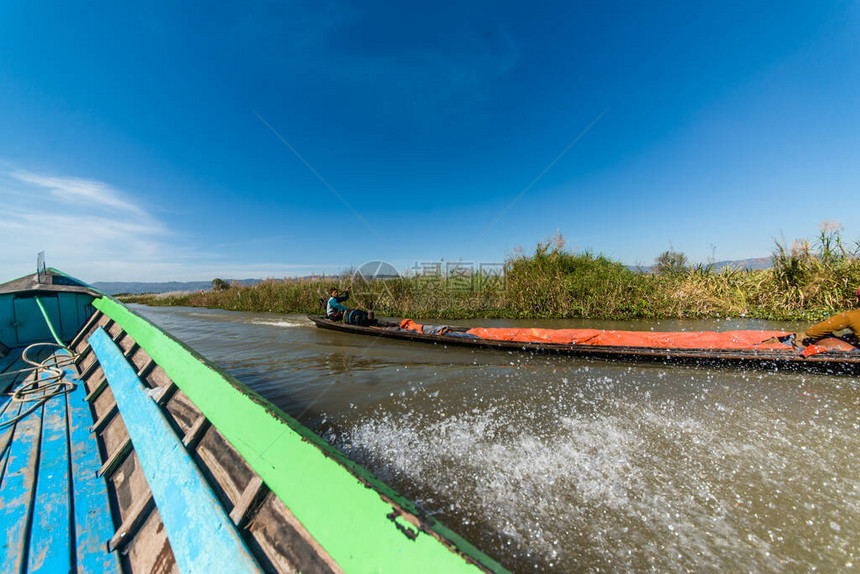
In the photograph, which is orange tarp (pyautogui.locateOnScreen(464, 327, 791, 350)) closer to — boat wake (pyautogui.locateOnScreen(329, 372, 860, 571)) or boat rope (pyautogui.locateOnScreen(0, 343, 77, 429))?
boat wake (pyautogui.locateOnScreen(329, 372, 860, 571))

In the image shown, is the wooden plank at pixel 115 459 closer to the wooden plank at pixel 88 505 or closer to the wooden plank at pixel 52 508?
the wooden plank at pixel 88 505

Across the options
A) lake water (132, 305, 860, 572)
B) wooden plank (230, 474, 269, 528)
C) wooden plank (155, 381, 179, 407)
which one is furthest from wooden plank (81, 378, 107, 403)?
wooden plank (230, 474, 269, 528)

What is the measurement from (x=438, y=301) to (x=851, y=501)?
11.0m

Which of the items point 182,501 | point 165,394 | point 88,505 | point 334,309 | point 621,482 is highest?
point 334,309

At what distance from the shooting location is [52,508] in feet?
5.18

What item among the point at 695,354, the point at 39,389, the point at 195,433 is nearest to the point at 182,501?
the point at 195,433

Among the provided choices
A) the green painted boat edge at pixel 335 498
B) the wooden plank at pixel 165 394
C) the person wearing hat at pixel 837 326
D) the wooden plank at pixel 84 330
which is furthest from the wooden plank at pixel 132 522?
the person wearing hat at pixel 837 326

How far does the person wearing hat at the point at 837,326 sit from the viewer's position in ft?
14.5

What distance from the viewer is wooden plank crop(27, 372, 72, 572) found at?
4.29 feet

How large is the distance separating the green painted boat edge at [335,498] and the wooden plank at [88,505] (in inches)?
25.2

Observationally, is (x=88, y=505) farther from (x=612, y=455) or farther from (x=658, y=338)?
(x=658, y=338)

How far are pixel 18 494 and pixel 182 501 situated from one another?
126 centimetres

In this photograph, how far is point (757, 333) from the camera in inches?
211

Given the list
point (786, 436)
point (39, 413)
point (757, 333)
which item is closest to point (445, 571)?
point (39, 413)
